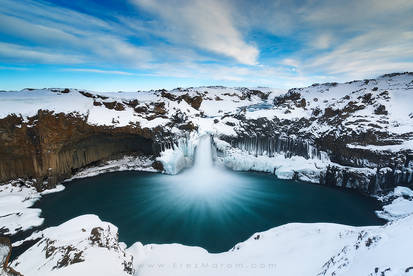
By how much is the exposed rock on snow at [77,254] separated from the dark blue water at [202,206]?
4.46 m

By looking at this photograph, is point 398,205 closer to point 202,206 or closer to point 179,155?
point 202,206

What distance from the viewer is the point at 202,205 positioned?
57.2 feet

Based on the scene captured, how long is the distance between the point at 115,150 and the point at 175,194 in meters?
13.2

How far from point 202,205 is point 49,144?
52.2 feet

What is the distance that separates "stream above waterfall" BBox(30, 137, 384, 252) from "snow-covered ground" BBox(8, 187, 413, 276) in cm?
310

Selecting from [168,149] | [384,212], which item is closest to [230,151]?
[168,149]

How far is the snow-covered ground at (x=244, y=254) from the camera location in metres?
5.05

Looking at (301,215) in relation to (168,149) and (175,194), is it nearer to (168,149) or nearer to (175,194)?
(175,194)

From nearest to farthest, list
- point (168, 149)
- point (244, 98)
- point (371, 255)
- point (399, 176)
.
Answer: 1. point (371, 255)
2. point (399, 176)
3. point (168, 149)
4. point (244, 98)

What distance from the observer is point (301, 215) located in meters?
16.3

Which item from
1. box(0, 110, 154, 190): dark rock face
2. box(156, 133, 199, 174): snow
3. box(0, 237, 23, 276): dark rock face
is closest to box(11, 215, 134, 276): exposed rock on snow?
box(0, 237, 23, 276): dark rock face

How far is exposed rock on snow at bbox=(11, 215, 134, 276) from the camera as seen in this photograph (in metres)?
7.18

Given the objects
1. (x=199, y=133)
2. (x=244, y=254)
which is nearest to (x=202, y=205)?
(x=244, y=254)

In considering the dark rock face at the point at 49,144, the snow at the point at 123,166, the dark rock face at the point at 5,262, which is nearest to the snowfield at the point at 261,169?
the snow at the point at 123,166
